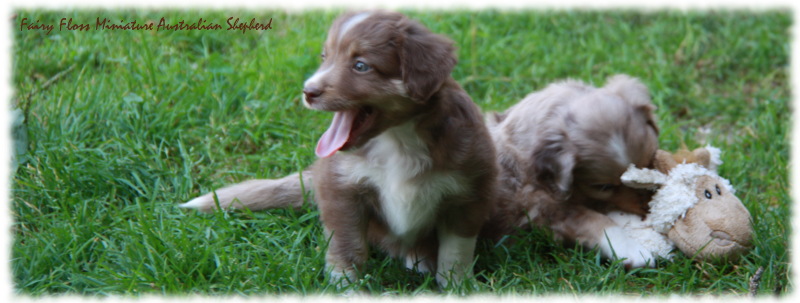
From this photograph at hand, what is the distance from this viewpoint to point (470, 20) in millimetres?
7406

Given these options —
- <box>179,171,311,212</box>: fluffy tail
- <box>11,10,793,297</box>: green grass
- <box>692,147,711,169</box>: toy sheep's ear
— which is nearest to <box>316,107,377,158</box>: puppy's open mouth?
<box>11,10,793,297</box>: green grass

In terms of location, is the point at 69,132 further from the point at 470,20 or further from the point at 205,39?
the point at 470,20

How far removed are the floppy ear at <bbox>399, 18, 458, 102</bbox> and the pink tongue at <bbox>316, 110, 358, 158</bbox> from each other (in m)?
0.30

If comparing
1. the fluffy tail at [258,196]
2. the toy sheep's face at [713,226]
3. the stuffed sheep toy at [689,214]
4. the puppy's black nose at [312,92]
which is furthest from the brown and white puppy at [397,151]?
the toy sheep's face at [713,226]

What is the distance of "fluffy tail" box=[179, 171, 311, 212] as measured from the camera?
460cm

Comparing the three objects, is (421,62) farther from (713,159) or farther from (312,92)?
(713,159)

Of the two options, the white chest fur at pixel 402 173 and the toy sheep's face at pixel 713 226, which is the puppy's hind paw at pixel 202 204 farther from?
the toy sheep's face at pixel 713 226

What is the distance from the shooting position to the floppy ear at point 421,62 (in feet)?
11.5

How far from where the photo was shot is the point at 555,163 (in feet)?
15.3

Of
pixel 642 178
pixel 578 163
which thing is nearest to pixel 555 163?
pixel 578 163

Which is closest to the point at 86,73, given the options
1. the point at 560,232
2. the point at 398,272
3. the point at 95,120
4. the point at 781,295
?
the point at 95,120

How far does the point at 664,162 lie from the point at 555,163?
2.07 feet

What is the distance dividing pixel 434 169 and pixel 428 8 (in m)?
3.88

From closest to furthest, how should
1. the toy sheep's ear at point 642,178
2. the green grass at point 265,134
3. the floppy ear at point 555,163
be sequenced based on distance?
the green grass at point 265,134 → the toy sheep's ear at point 642,178 → the floppy ear at point 555,163
